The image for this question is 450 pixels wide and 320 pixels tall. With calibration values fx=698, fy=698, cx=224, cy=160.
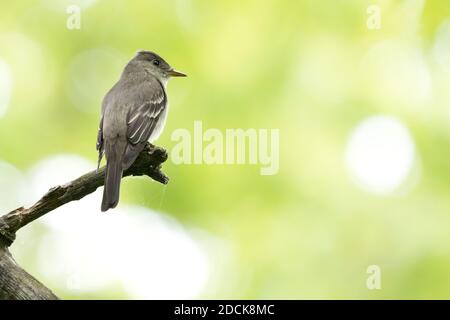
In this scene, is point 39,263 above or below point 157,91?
below

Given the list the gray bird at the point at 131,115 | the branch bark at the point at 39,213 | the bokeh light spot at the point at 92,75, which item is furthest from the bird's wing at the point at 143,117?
the bokeh light spot at the point at 92,75

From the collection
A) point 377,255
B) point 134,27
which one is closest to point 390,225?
point 377,255

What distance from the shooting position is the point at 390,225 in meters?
9.12

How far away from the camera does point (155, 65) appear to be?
879cm

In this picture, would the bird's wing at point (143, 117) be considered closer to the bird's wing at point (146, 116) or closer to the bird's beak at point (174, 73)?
the bird's wing at point (146, 116)

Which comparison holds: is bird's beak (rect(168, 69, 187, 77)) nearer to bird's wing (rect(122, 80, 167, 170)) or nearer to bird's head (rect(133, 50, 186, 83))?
bird's head (rect(133, 50, 186, 83))

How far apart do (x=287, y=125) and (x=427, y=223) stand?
2216mm

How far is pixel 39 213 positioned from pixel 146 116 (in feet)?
8.14

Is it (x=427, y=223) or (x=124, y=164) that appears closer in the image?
(x=124, y=164)

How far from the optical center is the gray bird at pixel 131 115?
589 centimetres

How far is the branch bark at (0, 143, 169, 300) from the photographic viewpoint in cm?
420

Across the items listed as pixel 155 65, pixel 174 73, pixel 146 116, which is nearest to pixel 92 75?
pixel 155 65
